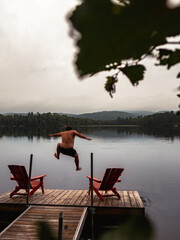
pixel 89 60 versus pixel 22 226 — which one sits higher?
pixel 89 60

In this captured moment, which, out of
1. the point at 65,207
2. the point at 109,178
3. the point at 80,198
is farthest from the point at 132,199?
the point at 65,207

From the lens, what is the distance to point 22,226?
925 cm

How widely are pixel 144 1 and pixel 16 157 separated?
5033 cm

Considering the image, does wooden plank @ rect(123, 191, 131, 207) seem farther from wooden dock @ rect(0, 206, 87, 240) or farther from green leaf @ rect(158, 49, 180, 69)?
green leaf @ rect(158, 49, 180, 69)

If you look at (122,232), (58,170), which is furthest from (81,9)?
(58,170)

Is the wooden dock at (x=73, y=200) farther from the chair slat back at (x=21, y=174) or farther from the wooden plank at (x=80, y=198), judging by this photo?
the chair slat back at (x=21, y=174)

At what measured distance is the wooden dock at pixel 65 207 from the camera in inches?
350

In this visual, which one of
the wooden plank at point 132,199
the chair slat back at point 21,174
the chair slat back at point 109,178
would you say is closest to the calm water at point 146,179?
the wooden plank at point 132,199

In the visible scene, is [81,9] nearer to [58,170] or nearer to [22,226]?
[22,226]

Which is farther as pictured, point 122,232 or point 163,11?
point 122,232

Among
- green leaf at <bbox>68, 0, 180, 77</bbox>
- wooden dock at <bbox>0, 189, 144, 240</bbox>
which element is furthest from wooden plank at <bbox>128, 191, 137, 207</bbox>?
green leaf at <bbox>68, 0, 180, 77</bbox>

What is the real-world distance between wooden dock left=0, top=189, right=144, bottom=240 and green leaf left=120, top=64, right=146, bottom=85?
8405 millimetres

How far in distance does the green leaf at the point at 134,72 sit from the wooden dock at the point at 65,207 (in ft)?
27.6

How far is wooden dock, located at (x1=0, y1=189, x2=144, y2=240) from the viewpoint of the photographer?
29.2 ft
